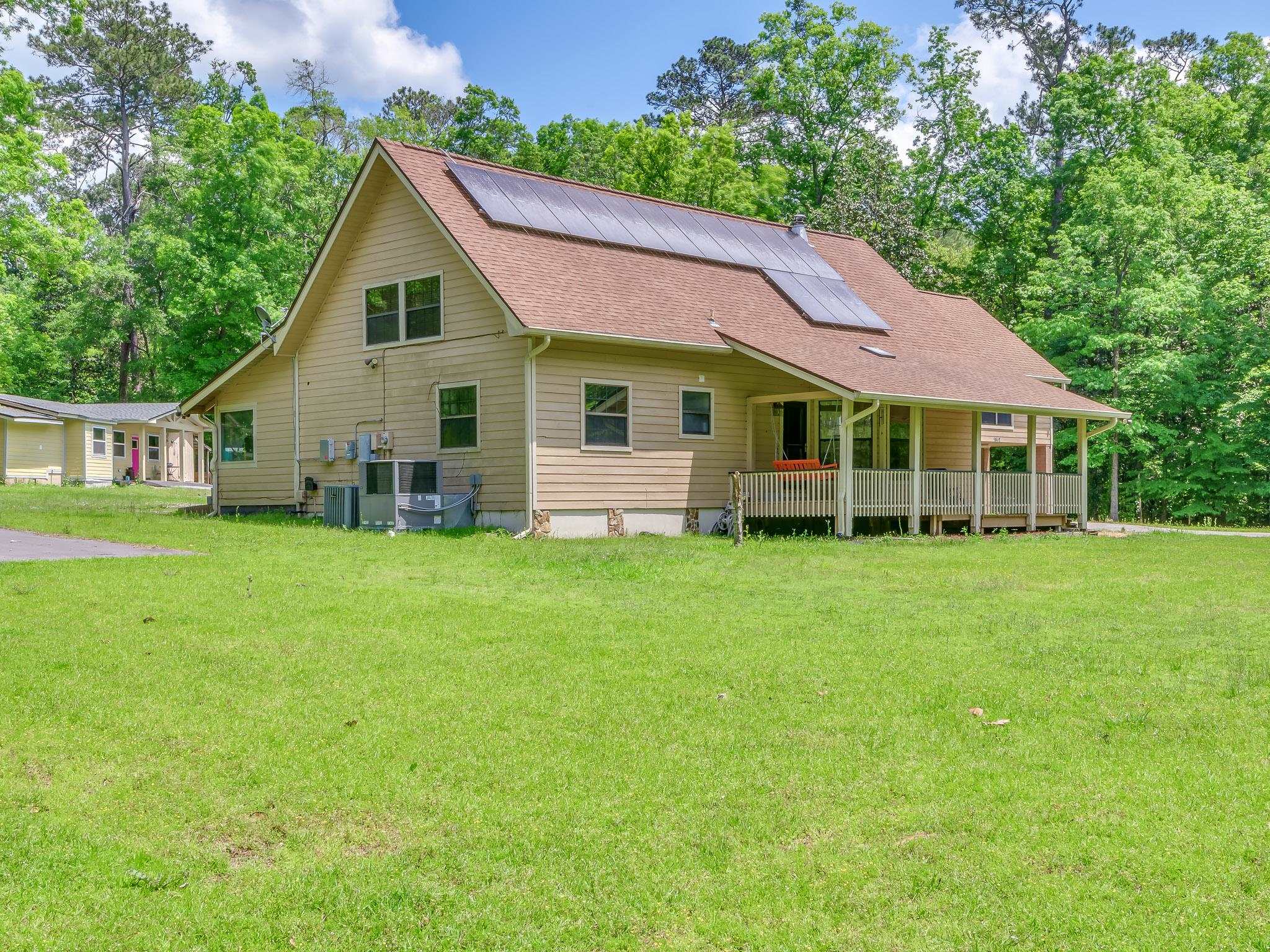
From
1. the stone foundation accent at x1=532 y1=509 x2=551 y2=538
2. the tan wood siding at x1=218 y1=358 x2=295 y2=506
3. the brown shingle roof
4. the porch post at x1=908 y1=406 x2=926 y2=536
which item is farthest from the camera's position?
the tan wood siding at x1=218 y1=358 x2=295 y2=506

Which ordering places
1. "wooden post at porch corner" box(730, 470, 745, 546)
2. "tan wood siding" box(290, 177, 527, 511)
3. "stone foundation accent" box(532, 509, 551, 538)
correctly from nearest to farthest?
"wooden post at porch corner" box(730, 470, 745, 546) < "stone foundation accent" box(532, 509, 551, 538) < "tan wood siding" box(290, 177, 527, 511)

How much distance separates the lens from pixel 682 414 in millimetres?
20078

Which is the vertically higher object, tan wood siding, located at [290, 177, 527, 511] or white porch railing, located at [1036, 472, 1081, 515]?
tan wood siding, located at [290, 177, 527, 511]

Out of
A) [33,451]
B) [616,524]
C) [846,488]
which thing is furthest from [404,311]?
[33,451]

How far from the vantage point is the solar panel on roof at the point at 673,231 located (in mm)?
20828

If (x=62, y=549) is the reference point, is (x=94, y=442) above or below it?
above

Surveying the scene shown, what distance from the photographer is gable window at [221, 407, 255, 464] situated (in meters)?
23.8

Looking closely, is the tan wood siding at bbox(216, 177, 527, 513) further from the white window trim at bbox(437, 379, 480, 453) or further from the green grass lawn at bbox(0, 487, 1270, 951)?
the green grass lawn at bbox(0, 487, 1270, 951)

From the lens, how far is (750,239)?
25.1 metres

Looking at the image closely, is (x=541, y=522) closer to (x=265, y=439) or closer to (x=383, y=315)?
(x=383, y=315)

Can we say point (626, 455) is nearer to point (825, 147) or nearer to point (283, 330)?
point (283, 330)

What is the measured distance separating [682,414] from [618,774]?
15.2m

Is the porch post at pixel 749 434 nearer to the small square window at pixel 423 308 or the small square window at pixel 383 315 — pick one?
the small square window at pixel 423 308

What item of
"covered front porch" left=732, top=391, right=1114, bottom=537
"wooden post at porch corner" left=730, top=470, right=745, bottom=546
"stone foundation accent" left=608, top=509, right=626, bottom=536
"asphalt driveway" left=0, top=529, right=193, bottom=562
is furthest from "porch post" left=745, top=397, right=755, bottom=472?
"asphalt driveway" left=0, top=529, right=193, bottom=562
